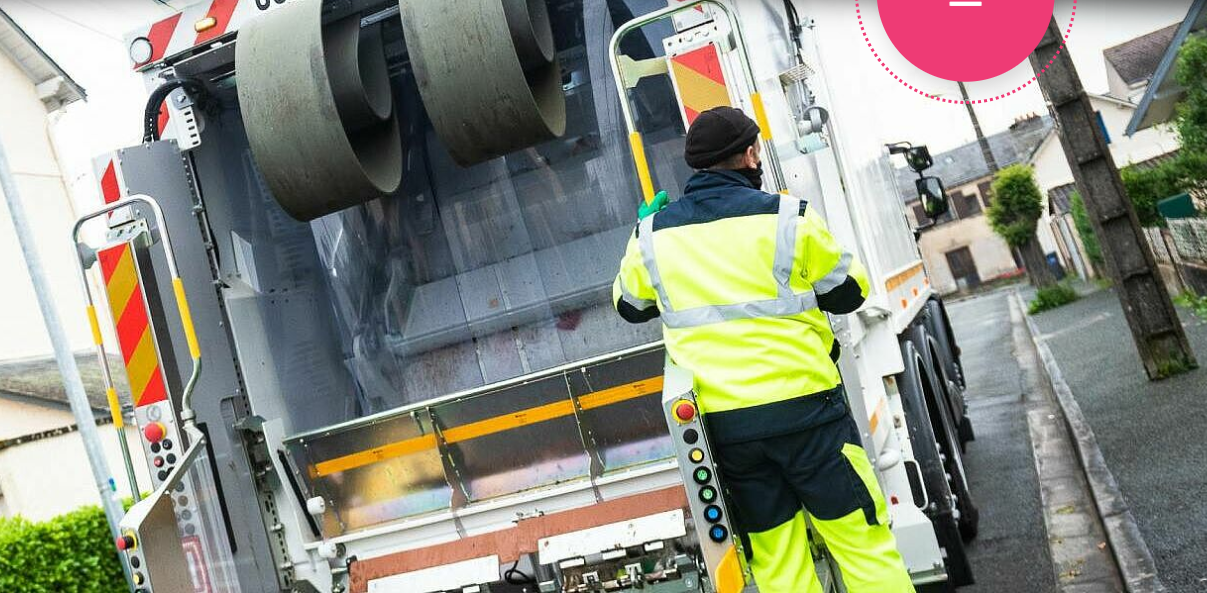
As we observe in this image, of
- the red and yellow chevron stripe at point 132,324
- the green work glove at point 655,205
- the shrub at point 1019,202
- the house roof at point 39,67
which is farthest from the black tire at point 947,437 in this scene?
the shrub at point 1019,202

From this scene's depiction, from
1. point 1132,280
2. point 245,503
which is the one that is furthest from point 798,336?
point 1132,280

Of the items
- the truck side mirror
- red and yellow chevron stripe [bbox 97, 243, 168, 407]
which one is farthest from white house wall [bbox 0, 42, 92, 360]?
red and yellow chevron stripe [bbox 97, 243, 168, 407]

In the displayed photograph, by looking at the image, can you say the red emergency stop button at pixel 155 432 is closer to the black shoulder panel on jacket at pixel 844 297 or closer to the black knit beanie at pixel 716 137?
the black knit beanie at pixel 716 137

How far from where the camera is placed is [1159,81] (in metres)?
15.6

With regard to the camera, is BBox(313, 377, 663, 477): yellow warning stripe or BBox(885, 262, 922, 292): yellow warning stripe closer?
BBox(313, 377, 663, 477): yellow warning stripe

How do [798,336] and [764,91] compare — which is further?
[764,91]

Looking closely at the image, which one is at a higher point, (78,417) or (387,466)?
(78,417)

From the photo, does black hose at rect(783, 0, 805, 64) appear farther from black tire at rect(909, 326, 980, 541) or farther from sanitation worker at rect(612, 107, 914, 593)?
sanitation worker at rect(612, 107, 914, 593)

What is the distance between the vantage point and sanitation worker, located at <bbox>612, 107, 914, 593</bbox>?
307 cm

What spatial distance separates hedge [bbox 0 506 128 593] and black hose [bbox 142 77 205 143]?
4.75 m

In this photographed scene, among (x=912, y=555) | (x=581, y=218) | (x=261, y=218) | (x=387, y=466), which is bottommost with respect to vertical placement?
(x=912, y=555)

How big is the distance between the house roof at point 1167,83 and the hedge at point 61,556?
12.0m

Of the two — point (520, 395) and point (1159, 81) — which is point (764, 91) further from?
point (1159, 81)

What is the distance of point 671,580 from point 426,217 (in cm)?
179
